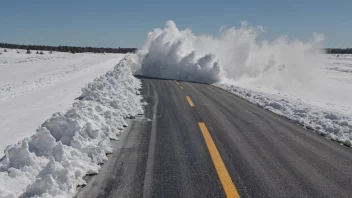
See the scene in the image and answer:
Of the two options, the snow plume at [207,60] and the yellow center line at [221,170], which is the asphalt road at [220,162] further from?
the snow plume at [207,60]


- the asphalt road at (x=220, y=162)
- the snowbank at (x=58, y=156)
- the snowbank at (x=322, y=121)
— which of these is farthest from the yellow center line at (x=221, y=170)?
the snowbank at (x=322, y=121)

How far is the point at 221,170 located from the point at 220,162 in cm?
38

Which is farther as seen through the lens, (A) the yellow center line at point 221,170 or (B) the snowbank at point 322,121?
(B) the snowbank at point 322,121

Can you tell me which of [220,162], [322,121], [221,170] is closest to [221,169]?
[221,170]

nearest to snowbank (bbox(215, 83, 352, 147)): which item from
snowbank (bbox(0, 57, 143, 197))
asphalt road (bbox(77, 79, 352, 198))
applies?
asphalt road (bbox(77, 79, 352, 198))

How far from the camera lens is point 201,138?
22.7 feet

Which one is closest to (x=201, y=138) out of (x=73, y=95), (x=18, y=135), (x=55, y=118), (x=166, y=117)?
(x=166, y=117)

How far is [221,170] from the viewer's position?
4.98 meters

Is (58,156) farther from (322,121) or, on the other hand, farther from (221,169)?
(322,121)

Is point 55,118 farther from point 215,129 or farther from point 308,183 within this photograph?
point 308,183

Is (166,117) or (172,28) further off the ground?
(172,28)

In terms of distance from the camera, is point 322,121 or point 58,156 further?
point 322,121

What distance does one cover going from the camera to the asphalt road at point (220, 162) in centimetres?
431

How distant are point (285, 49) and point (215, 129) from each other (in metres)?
28.9
